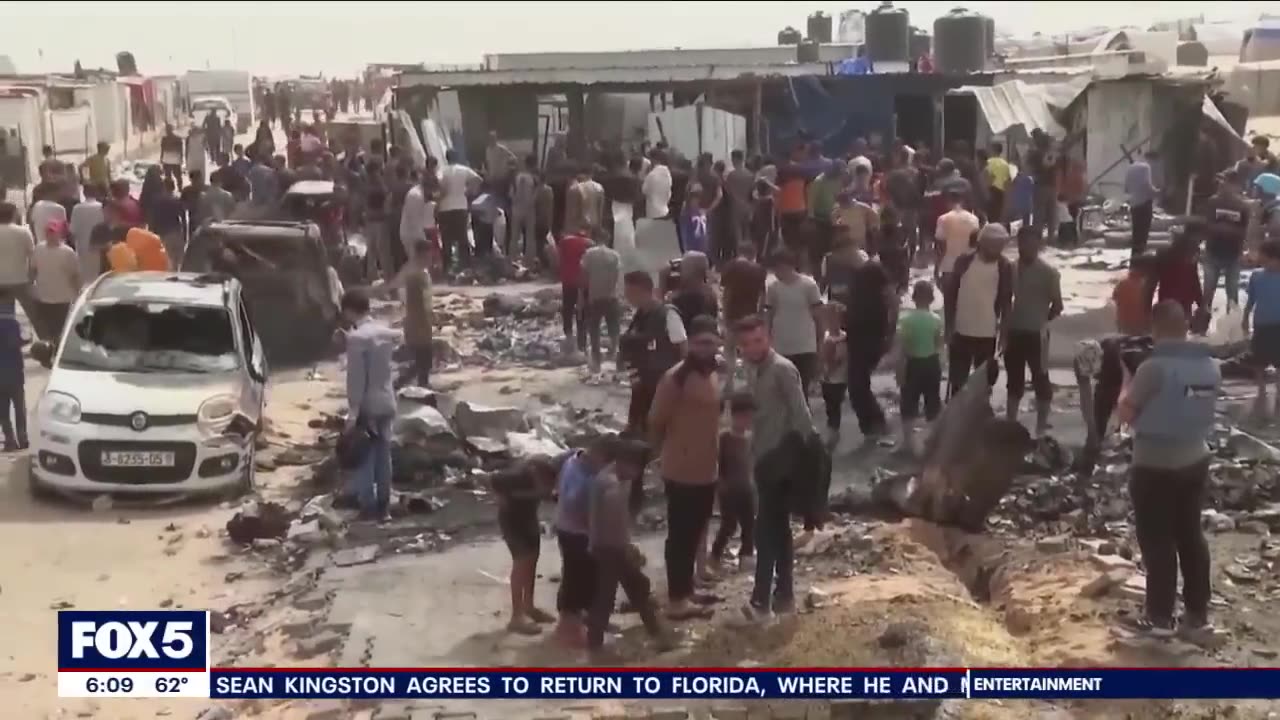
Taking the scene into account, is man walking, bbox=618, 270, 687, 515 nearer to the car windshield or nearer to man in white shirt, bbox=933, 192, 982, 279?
the car windshield

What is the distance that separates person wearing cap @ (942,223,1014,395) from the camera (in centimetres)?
1109

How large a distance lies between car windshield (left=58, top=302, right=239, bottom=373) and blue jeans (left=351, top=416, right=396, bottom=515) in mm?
1839

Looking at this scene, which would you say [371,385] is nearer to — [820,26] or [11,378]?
[11,378]

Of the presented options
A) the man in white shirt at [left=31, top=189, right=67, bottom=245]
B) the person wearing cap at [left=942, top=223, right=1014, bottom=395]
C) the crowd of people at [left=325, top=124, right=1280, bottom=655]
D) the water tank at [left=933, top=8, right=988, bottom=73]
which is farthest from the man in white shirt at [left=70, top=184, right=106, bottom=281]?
the water tank at [left=933, top=8, right=988, bottom=73]

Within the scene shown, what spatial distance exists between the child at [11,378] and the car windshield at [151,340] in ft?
2.08

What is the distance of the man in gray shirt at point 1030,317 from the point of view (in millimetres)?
11016

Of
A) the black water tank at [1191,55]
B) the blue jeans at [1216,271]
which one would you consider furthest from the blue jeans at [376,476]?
the black water tank at [1191,55]

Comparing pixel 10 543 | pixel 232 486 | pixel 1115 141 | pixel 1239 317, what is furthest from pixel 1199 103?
pixel 10 543

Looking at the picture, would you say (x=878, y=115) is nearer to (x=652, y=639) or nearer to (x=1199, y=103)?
(x=1199, y=103)

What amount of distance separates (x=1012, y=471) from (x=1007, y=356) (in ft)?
6.57

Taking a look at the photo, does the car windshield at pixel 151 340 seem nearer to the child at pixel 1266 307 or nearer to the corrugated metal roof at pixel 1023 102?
the child at pixel 1266 307

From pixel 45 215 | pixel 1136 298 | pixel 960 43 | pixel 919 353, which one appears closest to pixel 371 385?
pixel 919 353

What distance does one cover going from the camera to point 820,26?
157 ft

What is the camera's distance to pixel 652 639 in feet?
26.2
